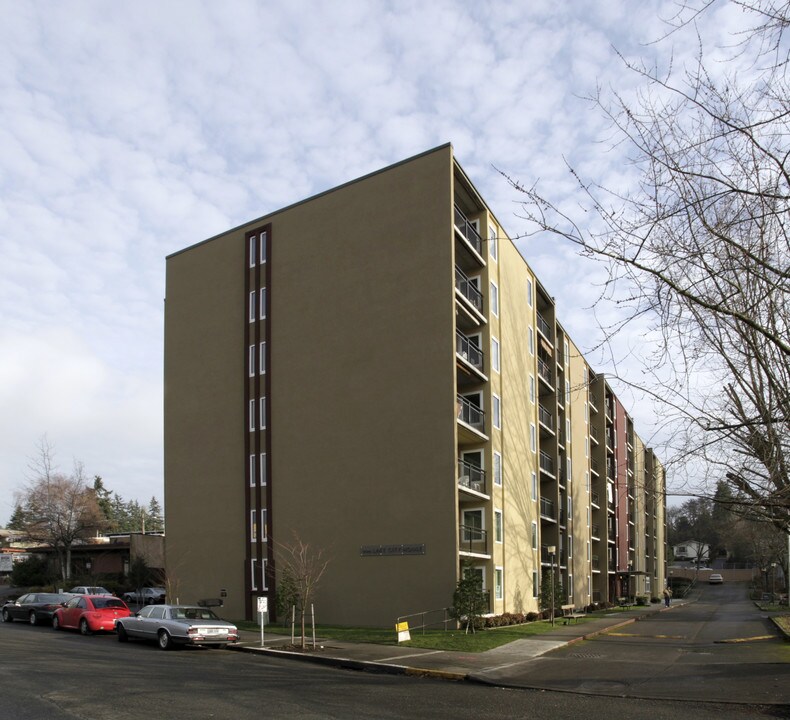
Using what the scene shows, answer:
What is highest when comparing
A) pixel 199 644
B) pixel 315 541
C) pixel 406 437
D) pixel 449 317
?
pixel 449 317

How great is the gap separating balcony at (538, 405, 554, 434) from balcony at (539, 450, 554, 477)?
1.52 meters

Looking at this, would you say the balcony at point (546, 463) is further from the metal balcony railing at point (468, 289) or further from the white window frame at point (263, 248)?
the white window frame at point (263, 248)

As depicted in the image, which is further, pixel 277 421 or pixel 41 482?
pixel 41 482

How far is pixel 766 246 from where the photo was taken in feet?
31.6

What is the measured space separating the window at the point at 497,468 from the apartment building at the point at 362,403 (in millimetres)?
124

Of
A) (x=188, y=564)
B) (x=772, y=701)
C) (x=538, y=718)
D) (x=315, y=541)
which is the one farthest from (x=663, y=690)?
(x=188, y=564)

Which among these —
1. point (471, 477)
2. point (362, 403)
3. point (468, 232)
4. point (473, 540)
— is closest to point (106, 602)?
point (362, 403)

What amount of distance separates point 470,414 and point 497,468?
3.30 m

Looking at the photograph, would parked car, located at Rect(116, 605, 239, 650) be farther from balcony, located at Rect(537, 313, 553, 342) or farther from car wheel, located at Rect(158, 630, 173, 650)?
balcony, located at Rect(537, 313, 553, 342)

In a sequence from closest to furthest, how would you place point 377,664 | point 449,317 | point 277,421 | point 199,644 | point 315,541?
point 377,664, point 199,644, point 449,317, point 315,541, point 277,421

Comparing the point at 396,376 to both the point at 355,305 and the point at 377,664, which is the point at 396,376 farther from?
the point at 377,664

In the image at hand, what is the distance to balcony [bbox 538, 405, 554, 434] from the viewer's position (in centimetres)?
4444

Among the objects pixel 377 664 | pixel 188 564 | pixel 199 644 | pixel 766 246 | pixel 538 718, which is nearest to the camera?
pixel 766 246

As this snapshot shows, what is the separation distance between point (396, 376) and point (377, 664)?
45.9 feet
